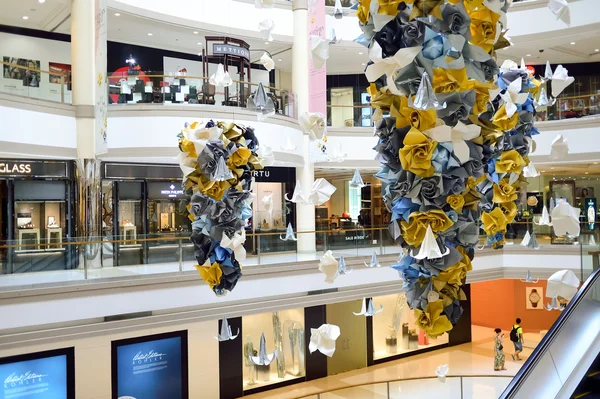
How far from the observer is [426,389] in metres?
9.62

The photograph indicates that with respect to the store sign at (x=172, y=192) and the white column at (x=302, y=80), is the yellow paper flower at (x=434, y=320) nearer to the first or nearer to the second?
the white column at (x=302, y=80)

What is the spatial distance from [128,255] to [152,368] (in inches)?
129

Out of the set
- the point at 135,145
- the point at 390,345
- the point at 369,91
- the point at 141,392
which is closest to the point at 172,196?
the point at 135,145

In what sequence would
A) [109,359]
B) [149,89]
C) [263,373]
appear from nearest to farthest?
1. [109,359]
2. [149,89]
3. [263,373]

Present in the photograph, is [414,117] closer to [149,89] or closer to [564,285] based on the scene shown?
[564,285]

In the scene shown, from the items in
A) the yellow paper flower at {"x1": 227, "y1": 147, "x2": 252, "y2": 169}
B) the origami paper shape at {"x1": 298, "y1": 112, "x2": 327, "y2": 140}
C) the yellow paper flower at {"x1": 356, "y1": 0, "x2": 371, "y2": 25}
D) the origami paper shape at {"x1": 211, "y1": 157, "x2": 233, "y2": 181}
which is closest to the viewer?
the yellow paper flower at {"x1": 356, "y1": 0, "x2": 371, "y2": 25}

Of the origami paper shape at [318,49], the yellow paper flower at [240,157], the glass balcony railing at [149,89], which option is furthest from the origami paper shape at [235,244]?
the glass balcony railing at [149,89]

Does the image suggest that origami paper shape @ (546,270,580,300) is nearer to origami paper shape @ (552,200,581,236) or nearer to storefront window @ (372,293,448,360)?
origami paper shape @ (552,200,581,236)

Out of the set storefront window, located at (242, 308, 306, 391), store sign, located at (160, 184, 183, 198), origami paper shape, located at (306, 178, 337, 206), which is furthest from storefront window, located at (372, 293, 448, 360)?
origami paper shape, located at (306, 178, 337, 206)

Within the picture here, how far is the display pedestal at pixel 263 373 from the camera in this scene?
1424 centimetres

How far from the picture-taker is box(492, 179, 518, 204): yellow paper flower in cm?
179

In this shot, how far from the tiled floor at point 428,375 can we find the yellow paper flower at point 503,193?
823 cm

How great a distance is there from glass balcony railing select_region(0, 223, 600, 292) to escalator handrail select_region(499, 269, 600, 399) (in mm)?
1236

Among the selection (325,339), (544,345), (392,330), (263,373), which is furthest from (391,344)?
(325,339)
